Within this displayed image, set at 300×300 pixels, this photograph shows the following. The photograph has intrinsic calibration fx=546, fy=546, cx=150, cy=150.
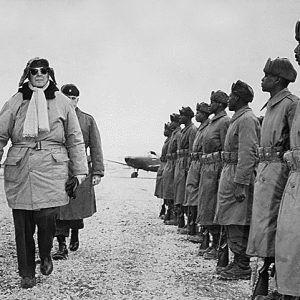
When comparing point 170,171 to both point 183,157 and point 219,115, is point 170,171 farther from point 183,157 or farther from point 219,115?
point 219,115

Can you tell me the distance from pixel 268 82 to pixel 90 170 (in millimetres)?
3136

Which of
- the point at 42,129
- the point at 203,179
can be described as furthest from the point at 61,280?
the point at 203,179

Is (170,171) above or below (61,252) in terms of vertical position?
above

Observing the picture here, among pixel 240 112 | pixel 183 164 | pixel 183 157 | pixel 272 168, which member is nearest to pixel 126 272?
pixel 240 112

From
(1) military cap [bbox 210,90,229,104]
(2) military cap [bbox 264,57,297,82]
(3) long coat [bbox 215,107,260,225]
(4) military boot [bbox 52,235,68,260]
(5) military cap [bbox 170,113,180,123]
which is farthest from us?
(5) military cap [bbox 170,113,180,123]

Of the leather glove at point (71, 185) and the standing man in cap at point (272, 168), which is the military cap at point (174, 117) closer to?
the leather glove at point (71, 185)

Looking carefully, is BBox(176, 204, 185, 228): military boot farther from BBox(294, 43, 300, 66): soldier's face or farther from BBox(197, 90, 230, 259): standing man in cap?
BBox(294, 43, 300, 66): soldier's face

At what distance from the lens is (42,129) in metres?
5.07

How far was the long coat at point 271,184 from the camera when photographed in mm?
4465

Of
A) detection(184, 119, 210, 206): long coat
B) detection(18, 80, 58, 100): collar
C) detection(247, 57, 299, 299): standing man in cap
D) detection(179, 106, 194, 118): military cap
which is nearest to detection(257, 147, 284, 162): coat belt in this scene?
detection(247, 57, 299, 299): standing man in cap

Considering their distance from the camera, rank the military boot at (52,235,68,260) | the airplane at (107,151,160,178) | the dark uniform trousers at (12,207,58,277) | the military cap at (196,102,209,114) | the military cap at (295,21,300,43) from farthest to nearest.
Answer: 1. the airplane at (107,151,160,178)
2. the military cap at (196,102,209,114)
3. the military boot at (52,235,68,260)
4. the dark uniform trousers at (12,207,58,277)
5. the military cap at (295,21,300,43)

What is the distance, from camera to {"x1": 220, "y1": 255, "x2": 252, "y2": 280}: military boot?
5.67 meters

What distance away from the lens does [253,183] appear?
586 cm

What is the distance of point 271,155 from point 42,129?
2.09 metres
